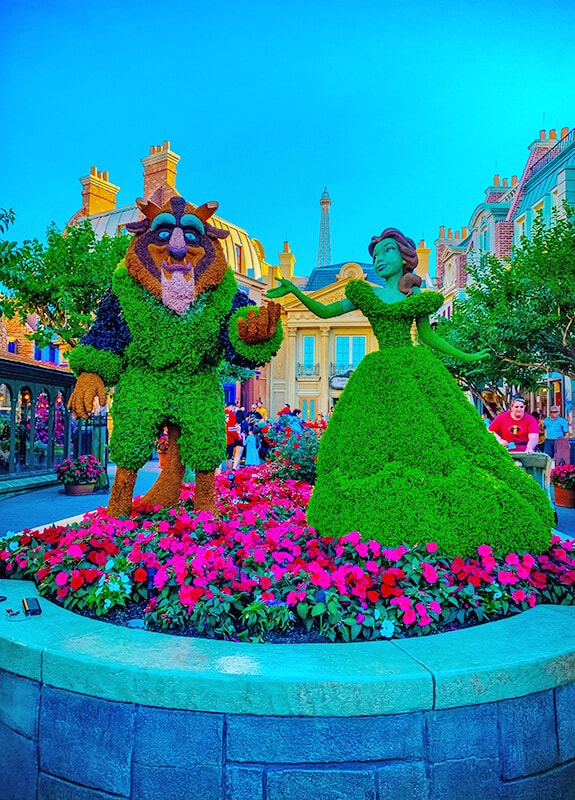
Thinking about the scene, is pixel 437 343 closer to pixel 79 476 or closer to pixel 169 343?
pixel 169 343

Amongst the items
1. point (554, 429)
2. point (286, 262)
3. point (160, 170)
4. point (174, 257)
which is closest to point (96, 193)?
point (160, 170)

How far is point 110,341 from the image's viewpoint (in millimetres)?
4348

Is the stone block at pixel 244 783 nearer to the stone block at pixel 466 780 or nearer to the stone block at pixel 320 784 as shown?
the stone block at pixel 320 784

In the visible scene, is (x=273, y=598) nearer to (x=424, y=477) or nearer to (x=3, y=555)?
(x=424, y=477)

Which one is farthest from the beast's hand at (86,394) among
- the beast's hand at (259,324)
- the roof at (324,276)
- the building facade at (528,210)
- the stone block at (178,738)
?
the roof at (324,276)

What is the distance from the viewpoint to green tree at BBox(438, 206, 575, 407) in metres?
11.1

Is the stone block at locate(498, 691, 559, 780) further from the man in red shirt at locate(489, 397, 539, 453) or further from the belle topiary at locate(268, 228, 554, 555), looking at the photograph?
the man in red shirt at locate(489, 397, 539, 453)

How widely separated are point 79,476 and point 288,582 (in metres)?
8.31

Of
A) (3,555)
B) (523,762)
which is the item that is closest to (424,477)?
(523,762)

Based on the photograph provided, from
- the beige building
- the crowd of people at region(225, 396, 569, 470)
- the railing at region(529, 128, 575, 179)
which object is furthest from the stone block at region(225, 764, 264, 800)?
the beige building

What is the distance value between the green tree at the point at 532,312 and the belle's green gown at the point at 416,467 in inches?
344

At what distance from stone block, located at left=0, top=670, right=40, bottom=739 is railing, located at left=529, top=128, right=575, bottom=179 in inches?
842

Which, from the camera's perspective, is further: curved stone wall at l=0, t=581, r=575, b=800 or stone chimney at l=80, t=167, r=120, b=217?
stone chimney at l=80, t=167, r=120, b=217

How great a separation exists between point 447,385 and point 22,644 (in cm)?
263
